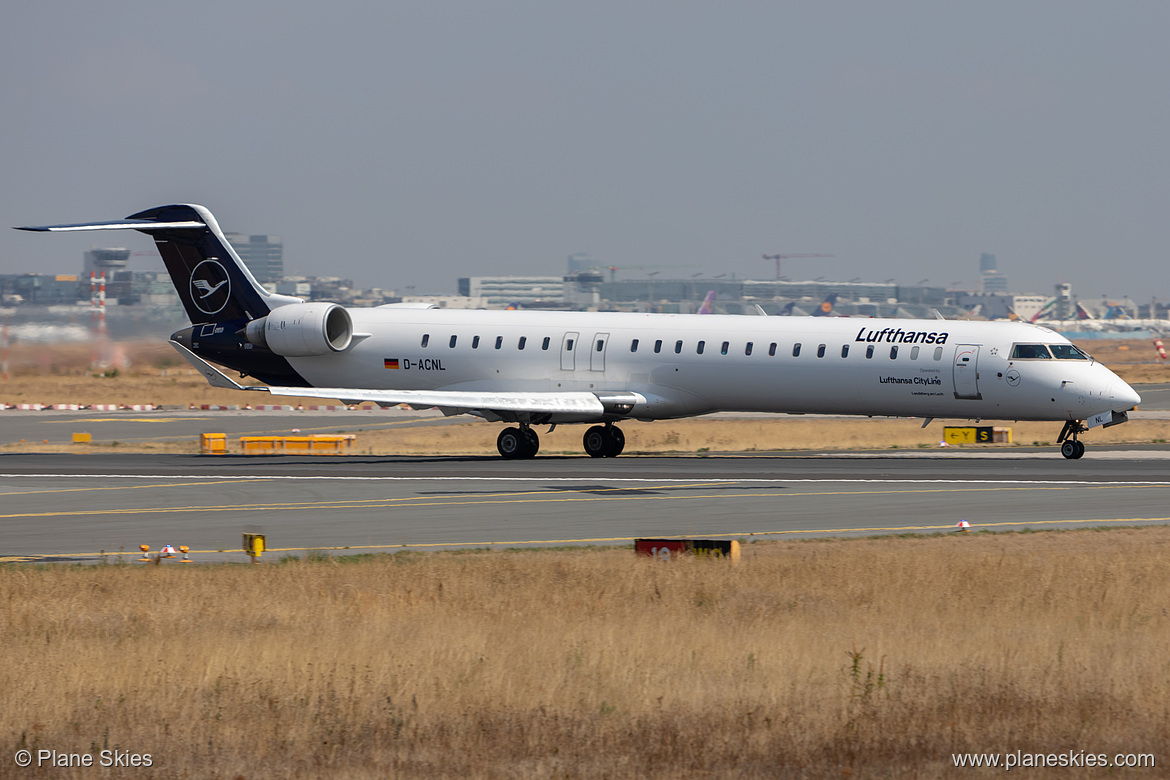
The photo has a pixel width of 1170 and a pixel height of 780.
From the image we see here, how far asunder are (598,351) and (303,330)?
904 centimetres

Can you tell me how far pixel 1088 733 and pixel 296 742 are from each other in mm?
5704

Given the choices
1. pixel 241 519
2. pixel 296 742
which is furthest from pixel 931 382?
Result: pixel 296 742

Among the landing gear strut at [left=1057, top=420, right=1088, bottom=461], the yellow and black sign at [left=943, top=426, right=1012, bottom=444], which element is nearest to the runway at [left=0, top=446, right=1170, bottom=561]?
the landing gear strut at [left=1057, top=420, right=1088, bottom=461]

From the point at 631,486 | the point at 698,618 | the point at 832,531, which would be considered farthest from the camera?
the point at 631,486

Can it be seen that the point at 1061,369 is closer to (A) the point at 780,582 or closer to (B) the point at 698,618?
(A) the point at 780,582

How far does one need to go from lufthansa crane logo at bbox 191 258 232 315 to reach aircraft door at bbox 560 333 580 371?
1090cm

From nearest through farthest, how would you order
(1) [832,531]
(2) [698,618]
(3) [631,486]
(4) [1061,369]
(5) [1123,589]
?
(2) [698,618] → (5) [1123,589] → (1) [832,531] → (3) [631,486] → (4) [1061,369]

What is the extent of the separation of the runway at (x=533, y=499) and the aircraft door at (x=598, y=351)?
3.20 meters

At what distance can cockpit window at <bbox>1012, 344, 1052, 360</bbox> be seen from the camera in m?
36.3

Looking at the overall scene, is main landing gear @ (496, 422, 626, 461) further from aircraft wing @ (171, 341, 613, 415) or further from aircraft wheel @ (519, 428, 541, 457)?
aircraft wing @ (171, 341, 613, 415)

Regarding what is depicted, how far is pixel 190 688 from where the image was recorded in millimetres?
11703

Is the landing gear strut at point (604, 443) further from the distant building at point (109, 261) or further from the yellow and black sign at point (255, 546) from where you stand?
the distant building at point (109, 261)

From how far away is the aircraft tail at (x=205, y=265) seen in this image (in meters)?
44.0

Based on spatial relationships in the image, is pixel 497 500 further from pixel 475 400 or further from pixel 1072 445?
pixel 1072 445
